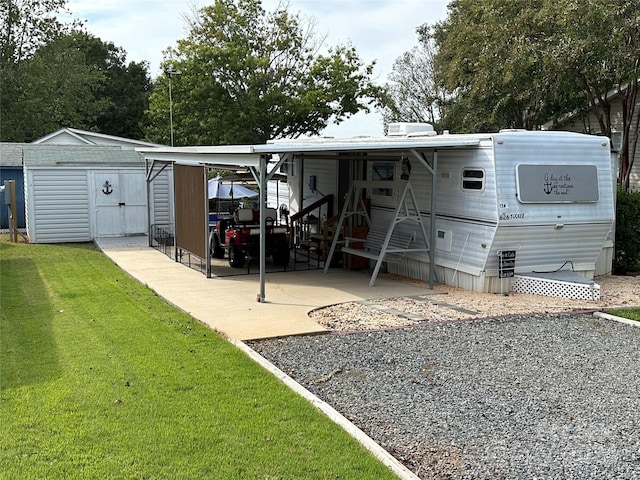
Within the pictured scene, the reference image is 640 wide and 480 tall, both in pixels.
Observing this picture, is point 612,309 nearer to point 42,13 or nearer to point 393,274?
point 393,274

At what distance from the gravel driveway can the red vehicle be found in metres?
4.81

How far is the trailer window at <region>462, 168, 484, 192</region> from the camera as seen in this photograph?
9.79m

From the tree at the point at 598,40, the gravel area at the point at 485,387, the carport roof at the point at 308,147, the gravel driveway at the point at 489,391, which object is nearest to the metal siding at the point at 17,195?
the carport roof at the point at 308,147

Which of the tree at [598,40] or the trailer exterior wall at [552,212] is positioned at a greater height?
the tree at [598,40]

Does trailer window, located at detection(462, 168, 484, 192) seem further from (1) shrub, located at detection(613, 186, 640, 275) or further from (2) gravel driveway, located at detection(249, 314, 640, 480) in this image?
(1) shrub, located at detection(613, 186, 640, 275)

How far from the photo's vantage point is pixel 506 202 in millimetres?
9523

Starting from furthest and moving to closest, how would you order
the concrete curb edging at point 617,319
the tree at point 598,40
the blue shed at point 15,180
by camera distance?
the blue shed at point 15,180, the tree at point 598,40, the concrete curb edging at point 617,319

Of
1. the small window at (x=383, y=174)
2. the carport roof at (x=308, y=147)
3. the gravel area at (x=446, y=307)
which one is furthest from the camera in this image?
the small window at (x=383, y=174)

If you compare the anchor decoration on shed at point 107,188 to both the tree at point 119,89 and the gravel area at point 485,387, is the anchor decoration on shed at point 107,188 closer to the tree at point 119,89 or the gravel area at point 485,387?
the gravel area at point 485,387

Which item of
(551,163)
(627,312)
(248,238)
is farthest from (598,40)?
(248,238)

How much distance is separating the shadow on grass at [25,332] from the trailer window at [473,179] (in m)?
6.10

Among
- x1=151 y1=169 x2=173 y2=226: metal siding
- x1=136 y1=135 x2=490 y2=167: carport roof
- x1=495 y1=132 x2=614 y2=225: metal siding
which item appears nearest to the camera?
x1=136 y1=135 x2=490 y2=167: carport roof

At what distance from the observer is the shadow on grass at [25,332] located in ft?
19.0

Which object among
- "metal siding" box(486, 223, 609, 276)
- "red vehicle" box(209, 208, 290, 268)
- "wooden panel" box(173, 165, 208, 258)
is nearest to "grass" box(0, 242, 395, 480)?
"wooden panel" box(173, 165, 208, 258)
